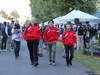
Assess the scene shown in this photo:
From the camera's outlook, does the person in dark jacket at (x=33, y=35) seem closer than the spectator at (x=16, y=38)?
Yes

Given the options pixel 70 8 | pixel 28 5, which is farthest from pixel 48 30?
pixel 28 5

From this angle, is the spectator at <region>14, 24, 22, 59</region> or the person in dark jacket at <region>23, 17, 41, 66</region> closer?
the person in dark jacket at <region>23, 17, 41, 66</region>

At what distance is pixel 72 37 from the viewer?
26.1 feet

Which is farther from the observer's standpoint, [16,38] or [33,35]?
[16,38]

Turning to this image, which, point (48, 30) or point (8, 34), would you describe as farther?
point (8, 34)

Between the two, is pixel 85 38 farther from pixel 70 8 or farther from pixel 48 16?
pixel 48 16

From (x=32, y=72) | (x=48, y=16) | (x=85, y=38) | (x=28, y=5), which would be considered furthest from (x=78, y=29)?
(x=28, y=5)

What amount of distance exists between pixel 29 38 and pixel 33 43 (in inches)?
10.3

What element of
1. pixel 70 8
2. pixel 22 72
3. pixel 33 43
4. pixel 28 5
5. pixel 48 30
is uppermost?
pixel 28 5

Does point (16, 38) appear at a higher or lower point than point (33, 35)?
lower

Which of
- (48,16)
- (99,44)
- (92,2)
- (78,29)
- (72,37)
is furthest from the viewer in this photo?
(48,16)

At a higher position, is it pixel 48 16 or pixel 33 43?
pixel 48 16

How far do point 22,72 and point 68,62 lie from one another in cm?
198

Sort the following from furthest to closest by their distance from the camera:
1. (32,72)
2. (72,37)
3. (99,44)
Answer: (99,44) → (72,37) → (32,72)
